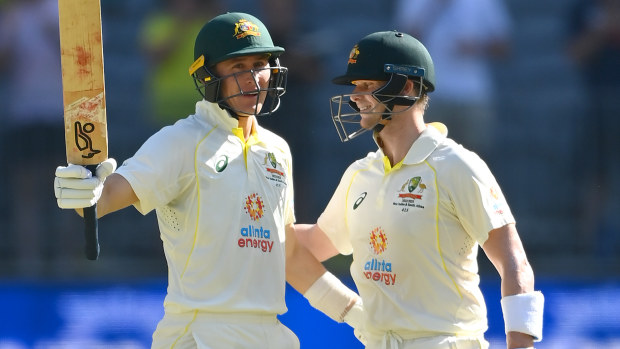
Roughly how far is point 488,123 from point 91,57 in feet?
14.7

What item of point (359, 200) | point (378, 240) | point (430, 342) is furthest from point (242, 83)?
point (430, 342)

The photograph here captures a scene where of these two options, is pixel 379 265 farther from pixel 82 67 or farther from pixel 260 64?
pixel 82 67

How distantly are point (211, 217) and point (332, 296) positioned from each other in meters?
0.87

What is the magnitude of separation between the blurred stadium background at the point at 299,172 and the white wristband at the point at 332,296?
1.57m

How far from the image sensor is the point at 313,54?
26.3 ft

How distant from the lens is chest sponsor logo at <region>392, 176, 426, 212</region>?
179 inches

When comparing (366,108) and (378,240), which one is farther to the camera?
(366,108)

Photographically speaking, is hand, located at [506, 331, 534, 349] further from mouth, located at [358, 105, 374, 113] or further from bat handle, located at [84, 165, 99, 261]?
bat handle, located at [84, 165, 99, 261]

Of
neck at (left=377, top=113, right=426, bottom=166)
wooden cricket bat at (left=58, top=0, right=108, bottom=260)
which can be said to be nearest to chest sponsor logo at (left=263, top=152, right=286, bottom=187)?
neck at (left=377, top=113, right=426, bottom=166)

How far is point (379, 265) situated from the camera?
4617 mm

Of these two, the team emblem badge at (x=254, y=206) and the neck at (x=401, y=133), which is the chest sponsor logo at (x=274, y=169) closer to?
the team emblem badge at (x=254, y=206)

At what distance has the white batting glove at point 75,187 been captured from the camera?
156 inches

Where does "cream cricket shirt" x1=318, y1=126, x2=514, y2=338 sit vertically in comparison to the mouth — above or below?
below

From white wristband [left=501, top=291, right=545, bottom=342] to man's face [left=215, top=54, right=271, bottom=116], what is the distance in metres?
1.23
